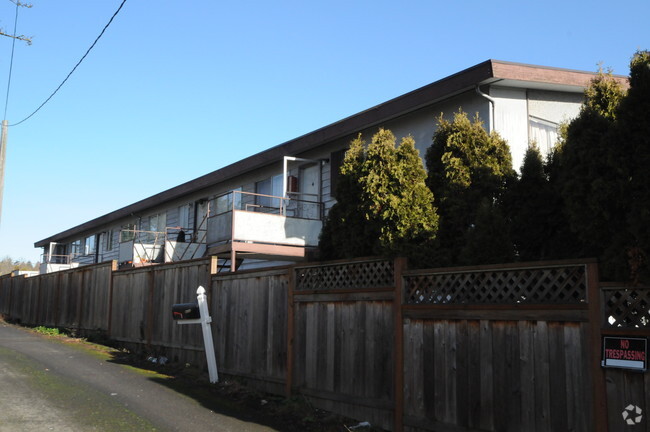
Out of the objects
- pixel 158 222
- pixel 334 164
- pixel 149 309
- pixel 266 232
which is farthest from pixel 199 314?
pixel 158 222

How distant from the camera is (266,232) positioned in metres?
15.2

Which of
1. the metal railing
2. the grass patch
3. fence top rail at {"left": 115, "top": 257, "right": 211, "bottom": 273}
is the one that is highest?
the metal railing

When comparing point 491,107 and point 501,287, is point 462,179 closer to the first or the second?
point 501,287

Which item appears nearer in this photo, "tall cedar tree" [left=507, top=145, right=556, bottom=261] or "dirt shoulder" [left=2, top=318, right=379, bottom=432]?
→ "tall cedar tree" [left=507, top=145, right=556, bottom=261]

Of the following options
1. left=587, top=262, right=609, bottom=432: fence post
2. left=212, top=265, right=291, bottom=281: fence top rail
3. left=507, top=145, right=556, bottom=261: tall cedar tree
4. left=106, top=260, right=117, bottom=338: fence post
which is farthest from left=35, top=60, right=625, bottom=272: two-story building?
left=587, top=262, right=609, bottom=432: fence post

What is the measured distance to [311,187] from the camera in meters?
17.1

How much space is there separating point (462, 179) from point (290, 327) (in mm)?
3266

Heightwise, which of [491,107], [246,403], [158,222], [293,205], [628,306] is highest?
[491,107]

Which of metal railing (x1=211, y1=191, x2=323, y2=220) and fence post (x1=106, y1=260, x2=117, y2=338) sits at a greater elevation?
metal railing (x1=211, y1=191, x2=323, y2=220)

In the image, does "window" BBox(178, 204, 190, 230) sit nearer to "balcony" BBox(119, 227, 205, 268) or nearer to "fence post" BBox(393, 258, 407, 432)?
"balcony" BBox(119, 227, 205, 268)

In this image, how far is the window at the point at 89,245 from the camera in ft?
112

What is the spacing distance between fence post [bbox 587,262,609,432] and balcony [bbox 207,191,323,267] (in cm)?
979

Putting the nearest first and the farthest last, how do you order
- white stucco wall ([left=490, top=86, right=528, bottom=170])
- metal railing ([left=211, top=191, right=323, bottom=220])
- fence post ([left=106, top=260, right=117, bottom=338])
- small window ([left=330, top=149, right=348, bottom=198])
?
white stucco wall ([left=490, top=86, right=528, bottom=170]) → small window ([left=330, top=149, right=348, bottom=198]) → fence post ([left=106, top=260, right=117, bottom=338]) → metal railing ([left=211, top=191, right=323, bottom=220])

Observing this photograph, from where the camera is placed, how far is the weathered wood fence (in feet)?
18.0
